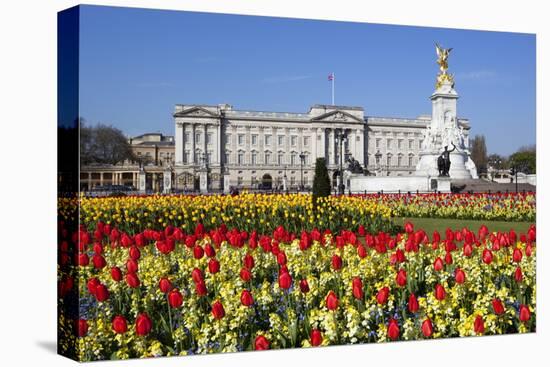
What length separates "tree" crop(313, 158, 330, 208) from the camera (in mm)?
7782

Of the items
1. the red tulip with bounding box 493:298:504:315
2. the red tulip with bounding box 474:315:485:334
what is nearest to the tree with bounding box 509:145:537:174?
the red tulip with bounding box 493:298:504:315

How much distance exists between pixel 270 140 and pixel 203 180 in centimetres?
83

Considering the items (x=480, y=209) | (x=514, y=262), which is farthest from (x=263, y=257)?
(x=480, y=209)

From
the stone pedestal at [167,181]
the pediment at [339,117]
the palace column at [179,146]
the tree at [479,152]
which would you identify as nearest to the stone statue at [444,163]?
the tree at [479,152]

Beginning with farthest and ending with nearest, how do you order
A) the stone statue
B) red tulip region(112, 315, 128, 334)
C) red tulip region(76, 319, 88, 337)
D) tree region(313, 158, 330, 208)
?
the stone statue < tree region(313, 158, 330, 208) < red tulip region(76, 319, 88, 337) < red tulip region(112, 315, 128, 334)

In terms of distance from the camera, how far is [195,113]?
6625mm

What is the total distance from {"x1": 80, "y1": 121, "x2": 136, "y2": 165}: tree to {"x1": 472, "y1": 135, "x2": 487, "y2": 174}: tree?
3.77 meters

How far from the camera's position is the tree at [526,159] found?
7.56 metres

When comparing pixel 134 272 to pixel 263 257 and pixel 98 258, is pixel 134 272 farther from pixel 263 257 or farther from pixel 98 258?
pixel 263 257

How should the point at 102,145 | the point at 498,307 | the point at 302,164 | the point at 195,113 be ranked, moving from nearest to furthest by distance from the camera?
1. the point at 102,145
2. the point at 498,307
3. the point at 195,113
4. the point at 302,164

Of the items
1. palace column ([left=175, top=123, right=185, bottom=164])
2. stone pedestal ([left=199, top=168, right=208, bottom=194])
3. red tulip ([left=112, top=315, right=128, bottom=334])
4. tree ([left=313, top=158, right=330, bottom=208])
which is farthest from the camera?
tree ([left=313, top=158, right=330, bottom=208])

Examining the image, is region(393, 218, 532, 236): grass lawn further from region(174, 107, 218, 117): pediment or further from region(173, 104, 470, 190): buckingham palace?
region(174, 107, 218, 117): pediment

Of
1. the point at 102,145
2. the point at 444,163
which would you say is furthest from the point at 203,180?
the point at 444,163

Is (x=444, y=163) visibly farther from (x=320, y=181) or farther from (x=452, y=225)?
(x=320, y=181)
